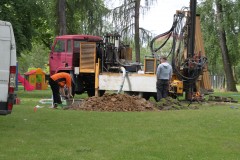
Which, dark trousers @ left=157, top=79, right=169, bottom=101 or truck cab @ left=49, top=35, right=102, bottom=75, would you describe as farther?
truck cab @ left=49, top=35, right=102, bottom=75

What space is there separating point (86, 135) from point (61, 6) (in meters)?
20.8

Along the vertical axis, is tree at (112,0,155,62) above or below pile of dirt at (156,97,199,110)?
above

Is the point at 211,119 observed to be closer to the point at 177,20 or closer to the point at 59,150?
the point at 59,150

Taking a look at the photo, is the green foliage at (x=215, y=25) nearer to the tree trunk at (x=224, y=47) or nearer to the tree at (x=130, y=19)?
→ the tree trunk at (x=224, y=47)

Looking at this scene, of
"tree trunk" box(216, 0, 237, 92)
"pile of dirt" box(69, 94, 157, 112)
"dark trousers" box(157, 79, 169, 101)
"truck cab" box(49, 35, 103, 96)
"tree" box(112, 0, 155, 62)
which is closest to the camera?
"pile of dirt" box(69, 94, 157, 112)

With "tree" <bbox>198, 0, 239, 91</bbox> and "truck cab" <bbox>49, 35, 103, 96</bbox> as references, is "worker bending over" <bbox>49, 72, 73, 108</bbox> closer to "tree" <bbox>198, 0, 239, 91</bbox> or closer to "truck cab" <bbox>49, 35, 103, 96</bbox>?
"truck cab" <bbox>49, 35, 103, 96</bbox>

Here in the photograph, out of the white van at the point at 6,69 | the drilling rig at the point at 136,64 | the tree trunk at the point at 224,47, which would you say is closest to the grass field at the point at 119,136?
the white van at the point at 6,69

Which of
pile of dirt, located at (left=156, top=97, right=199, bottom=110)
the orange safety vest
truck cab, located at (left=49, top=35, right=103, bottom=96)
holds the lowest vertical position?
pile of dirt, located at (left=156, top=97, right=199, bottom=110)

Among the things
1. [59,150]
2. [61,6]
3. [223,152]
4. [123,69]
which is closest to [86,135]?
[59,150]

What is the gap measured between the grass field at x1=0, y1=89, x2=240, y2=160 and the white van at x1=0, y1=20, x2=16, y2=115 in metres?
0.66

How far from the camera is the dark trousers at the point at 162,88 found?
58.4ft

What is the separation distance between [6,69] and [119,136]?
2.79 meters

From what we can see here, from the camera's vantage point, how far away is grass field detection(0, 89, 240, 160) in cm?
805

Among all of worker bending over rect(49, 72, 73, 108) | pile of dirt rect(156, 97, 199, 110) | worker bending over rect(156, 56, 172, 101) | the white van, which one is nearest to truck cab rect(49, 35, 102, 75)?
worker bending over rect(49, 72, 73, 108)
